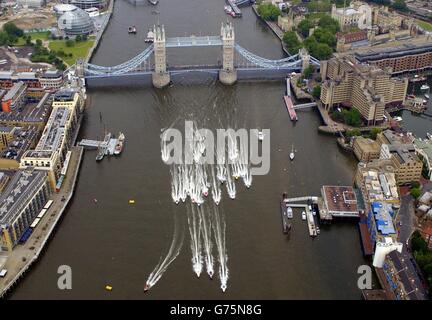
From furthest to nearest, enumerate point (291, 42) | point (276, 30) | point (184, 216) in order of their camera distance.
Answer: point (276, 30) → point (291, 42) → point (184, 216)

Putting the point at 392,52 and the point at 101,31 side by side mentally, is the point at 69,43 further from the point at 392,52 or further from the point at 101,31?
the point at 392,52

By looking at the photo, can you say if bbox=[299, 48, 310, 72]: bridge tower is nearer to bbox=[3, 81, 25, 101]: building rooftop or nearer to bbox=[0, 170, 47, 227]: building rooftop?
bbox=[3, 81, 25, 101]: building rooftop

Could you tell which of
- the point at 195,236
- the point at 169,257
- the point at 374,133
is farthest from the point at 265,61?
the point at 169,257

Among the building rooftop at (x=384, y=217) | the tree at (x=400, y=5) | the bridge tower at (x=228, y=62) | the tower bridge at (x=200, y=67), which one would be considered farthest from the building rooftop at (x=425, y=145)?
the tree at (x=400, y=5)

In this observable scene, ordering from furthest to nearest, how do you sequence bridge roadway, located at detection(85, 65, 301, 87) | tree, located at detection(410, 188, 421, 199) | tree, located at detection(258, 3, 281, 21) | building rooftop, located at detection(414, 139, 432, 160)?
tree, located at detection(258, 3, 281, 21) → bridge roadway, located at detection(85, 65, 301, 87) → building rooftop, located at detection(414, 139, 432, 160) → tree, located at detection(410, 188, 421, 199)

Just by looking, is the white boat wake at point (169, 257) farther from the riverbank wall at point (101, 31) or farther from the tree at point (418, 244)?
the riverbank wall at point (101, 31)

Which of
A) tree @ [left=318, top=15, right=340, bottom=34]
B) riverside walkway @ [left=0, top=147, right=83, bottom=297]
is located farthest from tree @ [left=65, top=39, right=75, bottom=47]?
riverside walkway @ [left=0, top=147, right=83, bottom=297]
